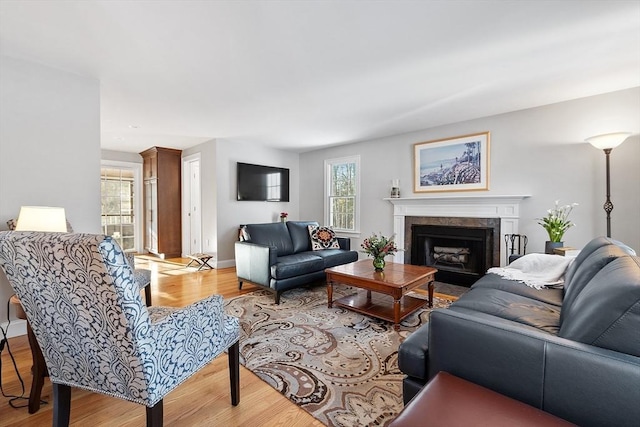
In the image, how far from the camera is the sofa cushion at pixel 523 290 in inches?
78.7

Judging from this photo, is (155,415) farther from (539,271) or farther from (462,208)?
(462,208)

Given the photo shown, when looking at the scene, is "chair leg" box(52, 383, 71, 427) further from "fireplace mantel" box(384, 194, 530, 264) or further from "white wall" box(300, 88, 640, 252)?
"white wall" box(300, 88, 640, 252)

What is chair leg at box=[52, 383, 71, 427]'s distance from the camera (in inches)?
49.3

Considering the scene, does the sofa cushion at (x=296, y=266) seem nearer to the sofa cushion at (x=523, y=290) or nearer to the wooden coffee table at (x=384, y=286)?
the wooden coffee table at (x=384, y=286)

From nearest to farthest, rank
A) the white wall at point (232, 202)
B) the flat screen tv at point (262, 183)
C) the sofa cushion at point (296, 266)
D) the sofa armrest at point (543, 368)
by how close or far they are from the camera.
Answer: the sofa armrest at point (543, 368) → the sofa cushion at point (296, 266) → the white wall at point (232, 202) → the flat screen tv at point (262, 183)

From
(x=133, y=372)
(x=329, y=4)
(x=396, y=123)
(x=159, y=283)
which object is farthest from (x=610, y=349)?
(x=159, y=283)

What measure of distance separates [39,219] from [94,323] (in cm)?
151

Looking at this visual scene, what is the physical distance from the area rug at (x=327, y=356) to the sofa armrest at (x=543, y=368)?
0.64 meters

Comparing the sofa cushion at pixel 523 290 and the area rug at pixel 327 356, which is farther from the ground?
the sofa cushion at pixel 523 290

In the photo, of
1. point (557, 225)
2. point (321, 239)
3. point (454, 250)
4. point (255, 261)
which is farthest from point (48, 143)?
point (557, 225)

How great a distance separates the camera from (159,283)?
4.16 meters

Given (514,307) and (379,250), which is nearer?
(514,307)

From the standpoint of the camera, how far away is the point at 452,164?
4.23 meters

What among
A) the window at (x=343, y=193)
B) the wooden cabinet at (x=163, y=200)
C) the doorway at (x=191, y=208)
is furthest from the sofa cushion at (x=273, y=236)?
the wooden cabinet at (x=163, y=200)
